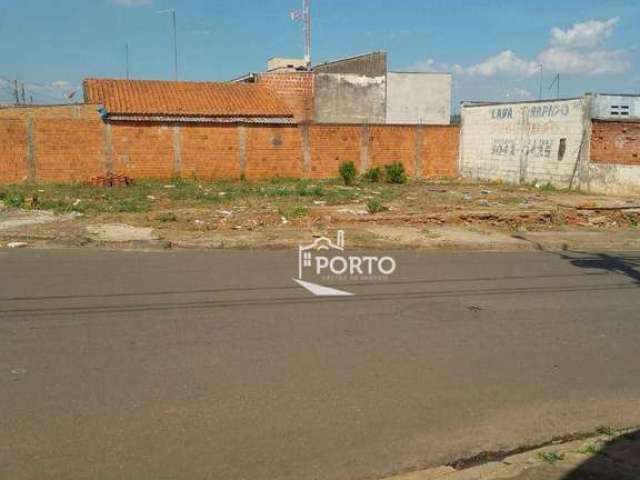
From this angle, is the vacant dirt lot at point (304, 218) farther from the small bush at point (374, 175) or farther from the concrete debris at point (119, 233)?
the small bush at point (374, 175)

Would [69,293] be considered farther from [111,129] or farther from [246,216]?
[111,129]

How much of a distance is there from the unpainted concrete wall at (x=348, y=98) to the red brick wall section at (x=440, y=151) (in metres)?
6.72

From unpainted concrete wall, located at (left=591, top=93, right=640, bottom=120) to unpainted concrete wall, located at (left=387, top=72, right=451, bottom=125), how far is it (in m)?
16.7

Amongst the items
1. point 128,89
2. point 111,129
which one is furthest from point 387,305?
point 128,89

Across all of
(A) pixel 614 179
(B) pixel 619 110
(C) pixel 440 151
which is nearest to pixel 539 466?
(A) pixel 614 179

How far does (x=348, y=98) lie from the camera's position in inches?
1458

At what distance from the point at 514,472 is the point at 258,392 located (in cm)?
210

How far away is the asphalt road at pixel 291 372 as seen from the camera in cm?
420

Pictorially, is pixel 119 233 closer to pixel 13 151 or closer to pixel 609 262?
pixel 609 262

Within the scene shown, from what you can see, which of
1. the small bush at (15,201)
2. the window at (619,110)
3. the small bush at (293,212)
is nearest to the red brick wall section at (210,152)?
the small bush at (15,201)

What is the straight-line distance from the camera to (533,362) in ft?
19.8

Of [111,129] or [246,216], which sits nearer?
[246,216]

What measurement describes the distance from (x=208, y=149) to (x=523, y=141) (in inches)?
547

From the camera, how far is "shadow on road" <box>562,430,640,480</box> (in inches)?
151
